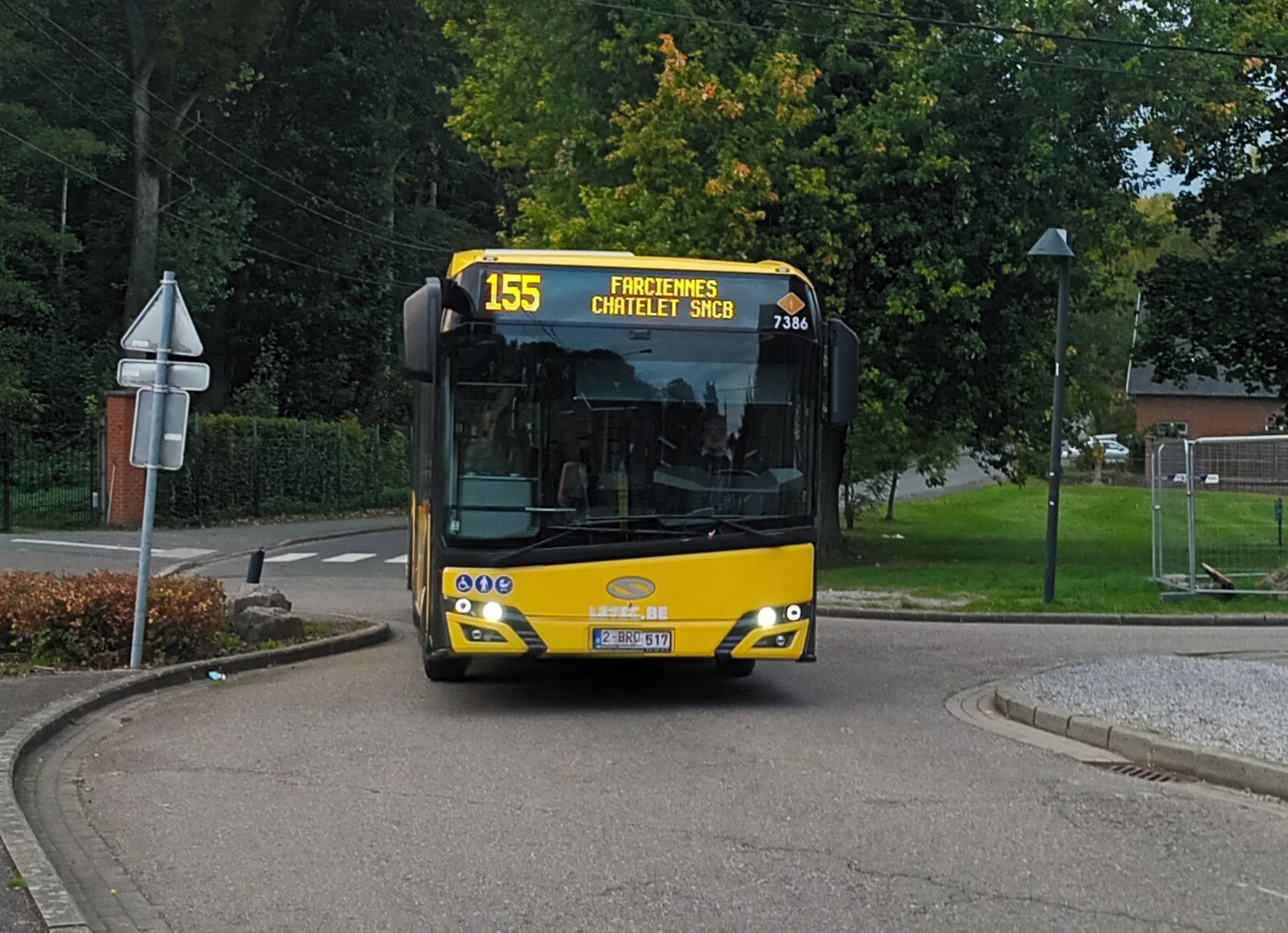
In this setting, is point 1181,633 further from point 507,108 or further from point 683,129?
point 507,108

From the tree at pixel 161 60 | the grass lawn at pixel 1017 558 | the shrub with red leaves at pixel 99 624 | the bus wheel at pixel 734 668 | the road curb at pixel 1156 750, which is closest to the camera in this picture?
the road curb at pixel 1156 750

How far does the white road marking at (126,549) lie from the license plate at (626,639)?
17.2m

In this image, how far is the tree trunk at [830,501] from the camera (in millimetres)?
25719

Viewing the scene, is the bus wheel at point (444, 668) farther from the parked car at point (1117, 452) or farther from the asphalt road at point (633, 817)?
the parked car at point (1117, 452)

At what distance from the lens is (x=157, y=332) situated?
12.4 metres

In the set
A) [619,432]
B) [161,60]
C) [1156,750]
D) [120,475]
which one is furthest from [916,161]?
[161,60]

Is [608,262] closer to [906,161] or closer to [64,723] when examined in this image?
[64,723]

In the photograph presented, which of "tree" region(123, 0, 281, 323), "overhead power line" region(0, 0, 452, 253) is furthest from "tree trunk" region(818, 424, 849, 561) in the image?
"overhead power line" region(0, 0, 452, 253)

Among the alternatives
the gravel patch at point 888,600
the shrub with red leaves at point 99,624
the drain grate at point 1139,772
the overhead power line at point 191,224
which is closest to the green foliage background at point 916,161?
the overhead power line at point 191,224

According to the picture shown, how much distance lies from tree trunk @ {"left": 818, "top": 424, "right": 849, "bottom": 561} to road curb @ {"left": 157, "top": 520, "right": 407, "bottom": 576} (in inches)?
350

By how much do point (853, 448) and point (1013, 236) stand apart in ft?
19.7

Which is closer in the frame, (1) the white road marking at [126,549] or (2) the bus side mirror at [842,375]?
(2) the bus side mirror at [842,375]

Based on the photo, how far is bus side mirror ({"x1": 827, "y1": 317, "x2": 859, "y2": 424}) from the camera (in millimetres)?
10917

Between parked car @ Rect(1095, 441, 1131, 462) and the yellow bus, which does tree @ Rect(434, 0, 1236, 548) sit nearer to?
the yellow bus
